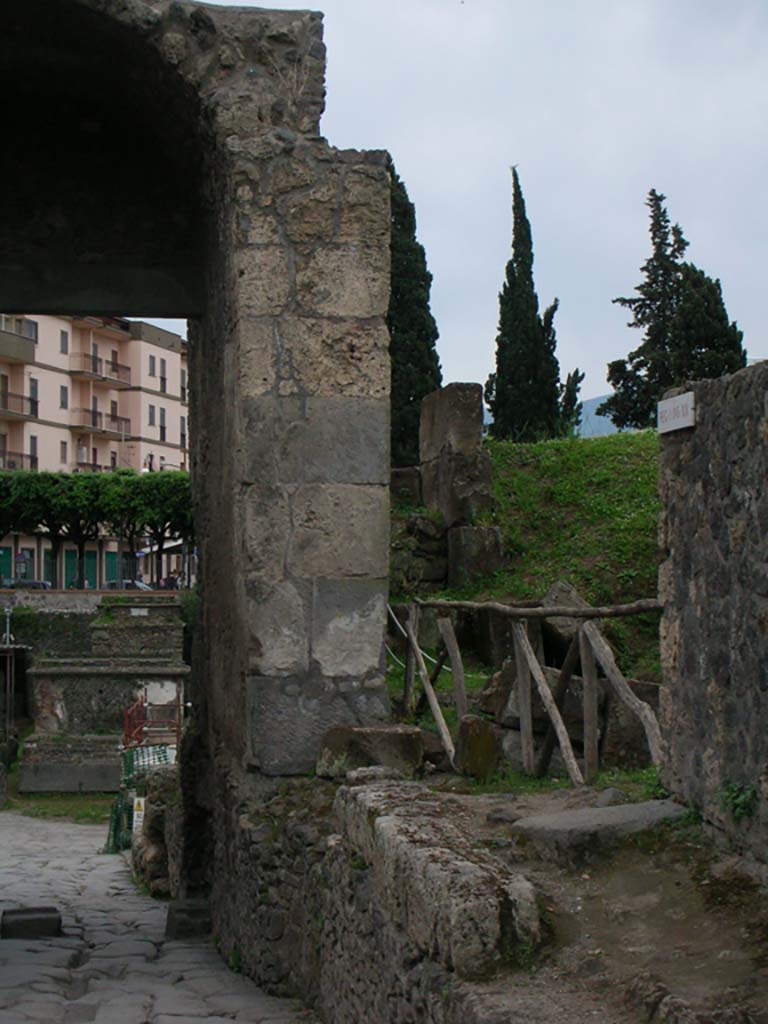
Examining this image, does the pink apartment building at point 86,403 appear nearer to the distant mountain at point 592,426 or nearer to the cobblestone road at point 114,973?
the distant mountain at point 592,426

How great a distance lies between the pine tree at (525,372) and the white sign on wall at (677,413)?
19035 mm

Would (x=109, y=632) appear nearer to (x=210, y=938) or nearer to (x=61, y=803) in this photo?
(x=61, y=803)

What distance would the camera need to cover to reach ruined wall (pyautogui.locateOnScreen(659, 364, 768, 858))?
150 inches

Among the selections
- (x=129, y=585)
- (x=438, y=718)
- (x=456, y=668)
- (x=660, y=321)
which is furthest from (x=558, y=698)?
(x=129, y=585)

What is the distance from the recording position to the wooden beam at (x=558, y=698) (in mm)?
6109

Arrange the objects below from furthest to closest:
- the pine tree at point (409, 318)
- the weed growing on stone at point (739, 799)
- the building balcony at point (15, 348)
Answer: the building balcony at point (15, 348), the pine tree at point (409, 318), the weed growing on stone at point (739, 799)

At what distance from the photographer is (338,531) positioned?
683 centimetres

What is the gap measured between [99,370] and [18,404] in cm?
527

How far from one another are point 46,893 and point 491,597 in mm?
4272

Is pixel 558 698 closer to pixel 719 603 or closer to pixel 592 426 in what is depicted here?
pixel 719 603

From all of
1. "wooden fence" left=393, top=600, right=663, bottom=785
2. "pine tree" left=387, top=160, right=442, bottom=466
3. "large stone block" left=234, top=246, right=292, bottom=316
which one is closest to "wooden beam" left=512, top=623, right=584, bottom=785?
"wooden fence" left=393, top=600, right=663, bottom=785

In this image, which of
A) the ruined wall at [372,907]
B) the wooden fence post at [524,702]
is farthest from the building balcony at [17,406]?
the wooden fence post at [524,702]

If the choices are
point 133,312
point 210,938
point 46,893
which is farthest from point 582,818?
point 46,893

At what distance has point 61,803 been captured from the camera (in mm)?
27000
